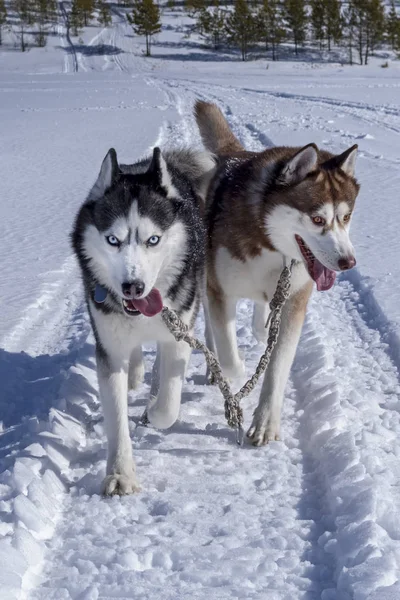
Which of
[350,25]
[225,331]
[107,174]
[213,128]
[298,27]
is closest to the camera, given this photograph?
[107,174]

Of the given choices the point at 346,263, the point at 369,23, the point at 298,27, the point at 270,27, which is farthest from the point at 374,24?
the point at 346,263

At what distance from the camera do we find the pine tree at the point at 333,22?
5047cm

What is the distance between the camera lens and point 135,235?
103 inches

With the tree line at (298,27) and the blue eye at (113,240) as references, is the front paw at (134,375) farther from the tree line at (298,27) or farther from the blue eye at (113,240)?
the tree line at (298,27)

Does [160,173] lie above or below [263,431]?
above

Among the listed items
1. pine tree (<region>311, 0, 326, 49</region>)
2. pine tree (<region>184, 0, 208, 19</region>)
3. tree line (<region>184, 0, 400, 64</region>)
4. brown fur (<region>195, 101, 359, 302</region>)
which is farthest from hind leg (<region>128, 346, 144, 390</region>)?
pine tree (<region>184, 0, 208, 19</region>)

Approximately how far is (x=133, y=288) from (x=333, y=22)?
53.0 meters

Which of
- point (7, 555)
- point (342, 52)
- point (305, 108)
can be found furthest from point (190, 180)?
point (342, 52)

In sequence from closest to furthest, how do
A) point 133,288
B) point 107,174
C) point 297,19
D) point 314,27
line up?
point 133,288
point 107,174
point 297,19
point 314,27

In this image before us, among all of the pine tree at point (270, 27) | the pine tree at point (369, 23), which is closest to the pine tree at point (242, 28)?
the pine tree at point (270, 27)

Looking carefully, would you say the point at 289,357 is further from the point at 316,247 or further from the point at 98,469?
the point at 98,469

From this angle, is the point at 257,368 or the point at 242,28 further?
the point at 242,28

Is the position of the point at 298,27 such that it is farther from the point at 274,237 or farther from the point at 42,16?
the point at 274,237

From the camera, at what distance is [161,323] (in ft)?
9.32
